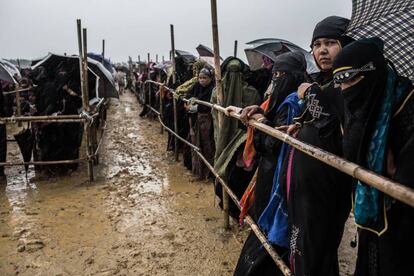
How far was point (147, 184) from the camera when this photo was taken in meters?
5.28

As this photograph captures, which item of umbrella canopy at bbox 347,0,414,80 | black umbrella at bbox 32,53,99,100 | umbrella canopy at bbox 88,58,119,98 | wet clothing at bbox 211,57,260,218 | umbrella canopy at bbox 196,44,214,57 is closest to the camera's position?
umbrella canopy at bbox 347,0,414,80

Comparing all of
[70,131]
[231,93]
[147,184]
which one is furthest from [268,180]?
[70,131]

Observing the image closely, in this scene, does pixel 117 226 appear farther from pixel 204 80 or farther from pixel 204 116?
pixel 204 80

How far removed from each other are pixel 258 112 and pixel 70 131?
166 inches

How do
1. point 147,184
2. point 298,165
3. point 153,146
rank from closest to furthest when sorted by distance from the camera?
point 298,165
point 147,184
point 153,146

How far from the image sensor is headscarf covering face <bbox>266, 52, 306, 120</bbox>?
2.39 m

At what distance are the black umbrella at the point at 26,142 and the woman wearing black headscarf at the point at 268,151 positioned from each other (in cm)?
434

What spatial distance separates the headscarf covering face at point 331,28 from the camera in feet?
6.57

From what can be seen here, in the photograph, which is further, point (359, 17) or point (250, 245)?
point (250, 245)

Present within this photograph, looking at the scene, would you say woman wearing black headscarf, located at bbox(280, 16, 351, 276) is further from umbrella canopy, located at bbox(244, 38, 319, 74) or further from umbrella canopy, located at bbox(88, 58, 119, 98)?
umbrella canopy, located at bbox(88, 58, 119, 98)

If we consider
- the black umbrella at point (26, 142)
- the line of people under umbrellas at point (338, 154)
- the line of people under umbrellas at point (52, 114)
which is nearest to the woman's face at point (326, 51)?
the line of people under umbrellas at point (338, 154)

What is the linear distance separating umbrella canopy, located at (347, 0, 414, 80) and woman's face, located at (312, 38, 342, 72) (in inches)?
11.5

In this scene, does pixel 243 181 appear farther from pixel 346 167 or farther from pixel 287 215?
pixel 346 167

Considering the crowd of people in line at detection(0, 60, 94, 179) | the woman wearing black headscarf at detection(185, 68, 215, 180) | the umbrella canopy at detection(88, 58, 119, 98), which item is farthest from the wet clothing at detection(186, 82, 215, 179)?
the umbrella canopy at detection(88, 58, 119, 98)
